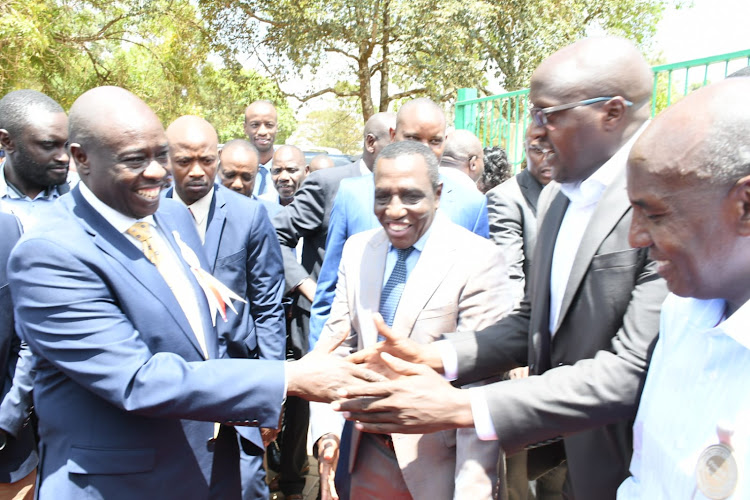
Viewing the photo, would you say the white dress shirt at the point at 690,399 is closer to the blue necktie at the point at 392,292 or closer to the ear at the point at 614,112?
the ear at the point at 614,112

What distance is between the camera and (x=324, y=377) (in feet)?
7.70

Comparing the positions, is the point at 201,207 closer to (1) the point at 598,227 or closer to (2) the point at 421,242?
(2) the point at 421,242

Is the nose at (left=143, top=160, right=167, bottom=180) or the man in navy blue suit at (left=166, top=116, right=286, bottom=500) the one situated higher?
the nose at (left=143, top=160, right=167, bottom=180)

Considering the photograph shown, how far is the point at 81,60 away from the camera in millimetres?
14914

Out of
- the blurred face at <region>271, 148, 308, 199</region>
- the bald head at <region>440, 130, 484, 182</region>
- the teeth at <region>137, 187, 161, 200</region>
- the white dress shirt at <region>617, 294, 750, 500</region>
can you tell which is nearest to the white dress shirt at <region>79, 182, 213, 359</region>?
the teeth at <region>137, 187, 161, 200</region>

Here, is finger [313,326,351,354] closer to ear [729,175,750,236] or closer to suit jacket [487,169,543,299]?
ear [729,175,750,236]

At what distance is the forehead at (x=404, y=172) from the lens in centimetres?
282

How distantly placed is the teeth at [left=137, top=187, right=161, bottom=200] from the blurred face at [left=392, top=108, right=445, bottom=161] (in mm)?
2072

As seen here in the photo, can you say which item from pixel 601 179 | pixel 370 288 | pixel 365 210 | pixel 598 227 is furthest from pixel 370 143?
pixel 598 227

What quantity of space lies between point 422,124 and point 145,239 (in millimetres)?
2258

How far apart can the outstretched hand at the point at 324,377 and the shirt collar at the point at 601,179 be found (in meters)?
0.97

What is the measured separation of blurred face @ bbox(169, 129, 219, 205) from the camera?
3.84m

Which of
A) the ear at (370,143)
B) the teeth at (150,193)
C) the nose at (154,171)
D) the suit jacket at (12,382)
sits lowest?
the suit jacket at (12,382)

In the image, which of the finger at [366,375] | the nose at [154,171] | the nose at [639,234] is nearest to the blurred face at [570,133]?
the nose at [639,234]
